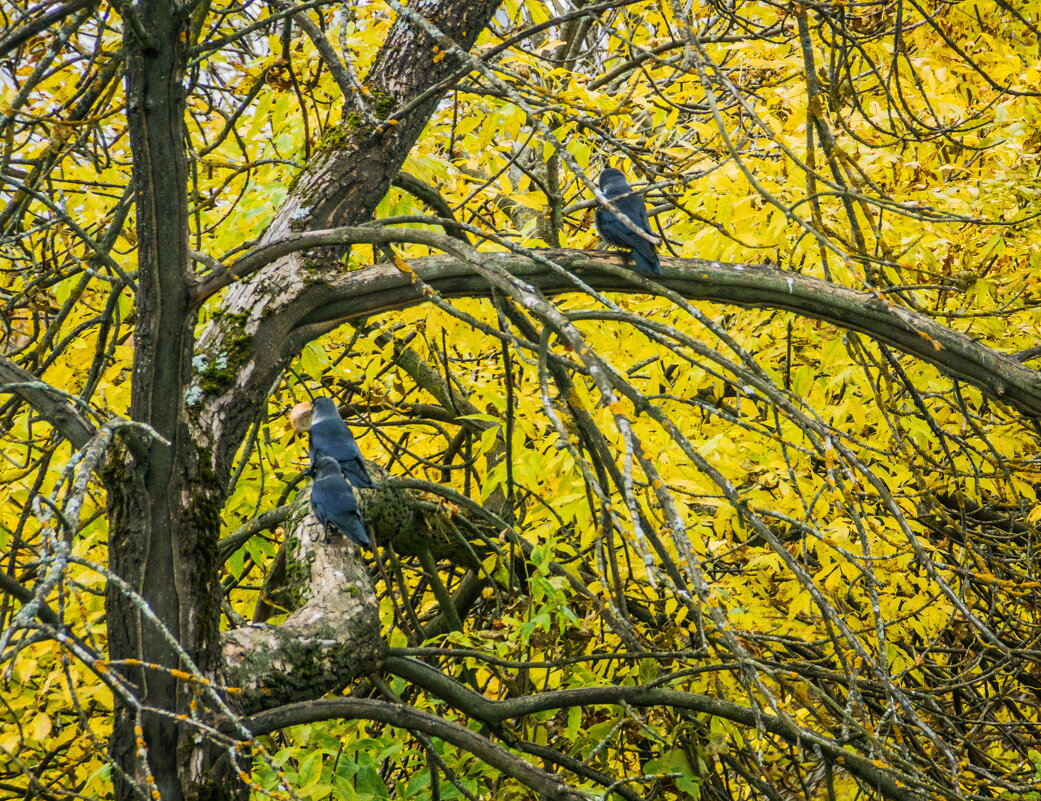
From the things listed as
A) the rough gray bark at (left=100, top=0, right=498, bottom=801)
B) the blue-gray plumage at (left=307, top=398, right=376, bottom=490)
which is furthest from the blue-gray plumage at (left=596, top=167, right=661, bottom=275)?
the blue-gray plumage at (left=307, top=398, right=376, bottom=490)

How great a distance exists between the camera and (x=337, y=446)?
3.17 metres

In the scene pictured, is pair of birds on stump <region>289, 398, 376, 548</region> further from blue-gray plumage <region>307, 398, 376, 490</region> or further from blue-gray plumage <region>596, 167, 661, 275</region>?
blue-gray plumage <region>596, 167, 661, 275</region>

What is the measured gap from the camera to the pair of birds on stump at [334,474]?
2986mm

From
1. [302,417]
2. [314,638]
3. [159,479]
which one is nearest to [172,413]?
[159,479]

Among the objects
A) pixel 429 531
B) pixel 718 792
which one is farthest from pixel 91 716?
pixel 718 792

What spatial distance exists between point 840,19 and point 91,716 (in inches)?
133

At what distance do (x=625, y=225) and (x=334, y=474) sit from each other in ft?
4.17

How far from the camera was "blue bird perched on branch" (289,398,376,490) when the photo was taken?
3.13m

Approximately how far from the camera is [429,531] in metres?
4.04

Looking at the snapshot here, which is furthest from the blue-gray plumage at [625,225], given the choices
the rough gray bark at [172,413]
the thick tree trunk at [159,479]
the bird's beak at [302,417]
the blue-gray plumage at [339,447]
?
the bird's beak at [302,417]

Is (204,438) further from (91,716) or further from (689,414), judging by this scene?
(689,414)

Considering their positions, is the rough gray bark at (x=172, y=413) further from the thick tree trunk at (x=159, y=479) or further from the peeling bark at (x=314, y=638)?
the peeling bark at (x=314, y=638)

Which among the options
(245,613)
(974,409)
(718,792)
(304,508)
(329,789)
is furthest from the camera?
(245,613)

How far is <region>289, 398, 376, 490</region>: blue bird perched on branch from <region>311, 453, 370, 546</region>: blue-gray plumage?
6 centimetres
